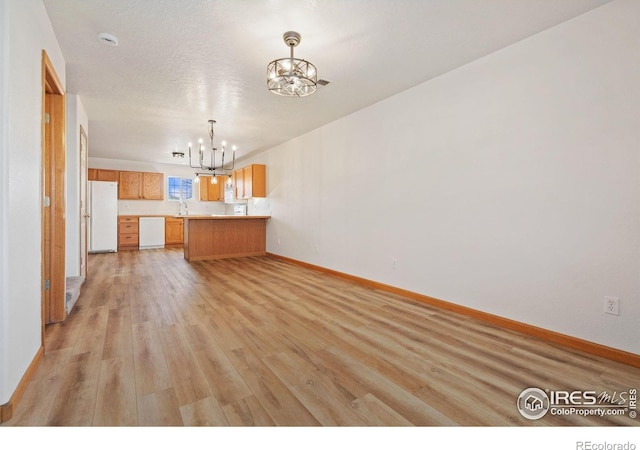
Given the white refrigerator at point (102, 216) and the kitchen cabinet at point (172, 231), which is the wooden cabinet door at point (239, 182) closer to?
the kitchen cabinet at point (172, 231)

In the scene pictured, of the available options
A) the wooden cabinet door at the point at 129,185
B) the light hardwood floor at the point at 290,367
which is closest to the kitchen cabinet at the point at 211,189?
the wooden cabinet door at the point at 129,185

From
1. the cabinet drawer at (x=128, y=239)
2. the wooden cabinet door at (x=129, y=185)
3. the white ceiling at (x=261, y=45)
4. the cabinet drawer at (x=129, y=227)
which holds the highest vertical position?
the white ceiling at (x=261, y=45)

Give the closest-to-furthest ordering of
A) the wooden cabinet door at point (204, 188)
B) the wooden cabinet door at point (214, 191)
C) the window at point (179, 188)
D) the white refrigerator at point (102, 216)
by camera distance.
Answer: the white refrigerator at point (102, 216) < the window at point (179, 188) < the wooden cabinet door at point (204, 188) < the wooden cabinet door at point (214, 191)

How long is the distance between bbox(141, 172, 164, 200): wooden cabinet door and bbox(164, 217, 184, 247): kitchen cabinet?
0.87m

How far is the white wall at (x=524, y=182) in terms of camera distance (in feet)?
6.68

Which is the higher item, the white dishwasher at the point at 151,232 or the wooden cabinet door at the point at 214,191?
the wooden cabinet door at the point at 214,191

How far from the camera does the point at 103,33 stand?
2422mm

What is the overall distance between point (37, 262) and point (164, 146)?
5271 mm

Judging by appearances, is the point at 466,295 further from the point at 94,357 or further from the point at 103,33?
the point at 103,33

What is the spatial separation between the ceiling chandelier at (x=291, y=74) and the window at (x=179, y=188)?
7.68 meters

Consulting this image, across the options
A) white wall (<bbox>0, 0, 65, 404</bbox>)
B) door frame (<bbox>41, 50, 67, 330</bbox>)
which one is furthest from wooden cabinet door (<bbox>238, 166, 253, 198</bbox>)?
white wall (<bbox>0, 0, 65, 404</bbox>)

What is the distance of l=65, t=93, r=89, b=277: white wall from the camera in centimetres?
336

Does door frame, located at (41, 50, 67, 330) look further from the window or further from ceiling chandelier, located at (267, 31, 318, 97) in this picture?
the window

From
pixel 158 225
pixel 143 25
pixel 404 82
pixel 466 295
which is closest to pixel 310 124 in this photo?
pixel 404 82
